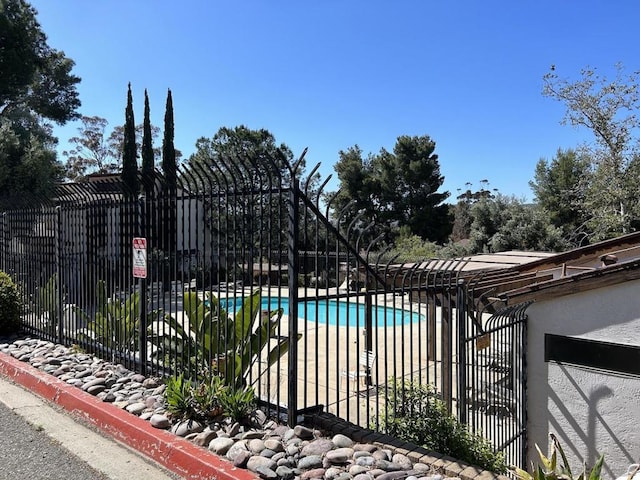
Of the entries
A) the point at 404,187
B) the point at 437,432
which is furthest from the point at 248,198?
the point at 404,187

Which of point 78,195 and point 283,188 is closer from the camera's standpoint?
point 283,188

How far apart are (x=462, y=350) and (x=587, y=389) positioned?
244cm

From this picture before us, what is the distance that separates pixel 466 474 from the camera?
3033 millimetres

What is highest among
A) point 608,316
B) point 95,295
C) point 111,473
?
point 95,295

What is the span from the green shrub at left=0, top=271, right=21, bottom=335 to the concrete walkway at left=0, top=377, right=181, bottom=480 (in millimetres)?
2914

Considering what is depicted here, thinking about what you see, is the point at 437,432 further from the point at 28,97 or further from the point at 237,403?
the point at 28,97

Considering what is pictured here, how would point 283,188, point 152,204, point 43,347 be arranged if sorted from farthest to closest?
point 43,347 < point 152,204 < point 283,188

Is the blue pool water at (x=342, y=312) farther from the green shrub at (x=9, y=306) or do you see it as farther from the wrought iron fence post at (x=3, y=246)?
the wrought iron fence post at (x=3, y=246)

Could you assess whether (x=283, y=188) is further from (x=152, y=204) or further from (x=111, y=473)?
(x=111, y=473)

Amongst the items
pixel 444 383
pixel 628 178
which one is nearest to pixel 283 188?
pixel 444 383

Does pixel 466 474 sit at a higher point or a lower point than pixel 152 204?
lower

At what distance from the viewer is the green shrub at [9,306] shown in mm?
6965

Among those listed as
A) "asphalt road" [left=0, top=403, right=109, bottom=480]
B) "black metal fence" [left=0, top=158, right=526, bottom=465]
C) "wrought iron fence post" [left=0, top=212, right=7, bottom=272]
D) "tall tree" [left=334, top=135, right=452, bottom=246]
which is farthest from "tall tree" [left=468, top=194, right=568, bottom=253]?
"asphalt road" [left=0, top=403, right=109, bottom=480]

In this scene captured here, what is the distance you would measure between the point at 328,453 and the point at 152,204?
309 cm
